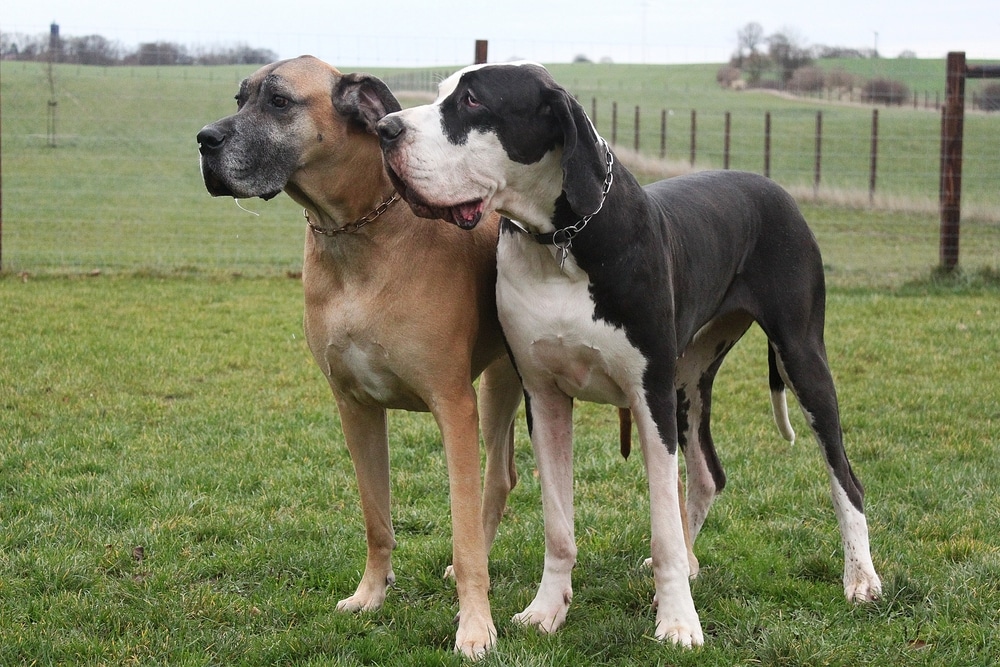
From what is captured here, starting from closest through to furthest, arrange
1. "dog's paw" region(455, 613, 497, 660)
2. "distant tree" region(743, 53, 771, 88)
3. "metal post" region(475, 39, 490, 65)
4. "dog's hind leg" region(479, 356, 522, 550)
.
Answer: "dog's paw" region(455, 613, 497, 660) < "dog's hind leg" region(479, 356, 522, 550) < "metal post" region(475, 39, 490, 65) < "distant tree" region(743, 53, 771, 88)

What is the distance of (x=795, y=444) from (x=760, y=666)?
8.84 ft

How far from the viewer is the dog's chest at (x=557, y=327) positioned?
3.48 meters

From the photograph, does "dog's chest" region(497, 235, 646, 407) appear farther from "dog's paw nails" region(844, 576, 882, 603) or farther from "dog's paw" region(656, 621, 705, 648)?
"dog's paw nails" region(844, 576, 882, 603)

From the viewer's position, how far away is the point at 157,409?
260 inches

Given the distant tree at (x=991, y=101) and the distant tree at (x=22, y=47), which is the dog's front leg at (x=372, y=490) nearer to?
the distant tree at (x=22, y=47)

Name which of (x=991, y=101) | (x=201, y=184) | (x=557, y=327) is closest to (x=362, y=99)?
(x=557, y=327)

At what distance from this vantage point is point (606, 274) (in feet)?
11.3

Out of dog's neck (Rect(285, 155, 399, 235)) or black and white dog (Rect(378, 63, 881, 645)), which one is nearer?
black and white dog (Rect(378, 63, 881, 645))

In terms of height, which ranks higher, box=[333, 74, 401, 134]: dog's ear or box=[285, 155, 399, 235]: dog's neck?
box=[333, 74, 401, 134]: dog's ear

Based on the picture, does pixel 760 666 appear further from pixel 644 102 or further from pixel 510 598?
pixel 644 102

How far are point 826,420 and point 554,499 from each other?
1190 mm

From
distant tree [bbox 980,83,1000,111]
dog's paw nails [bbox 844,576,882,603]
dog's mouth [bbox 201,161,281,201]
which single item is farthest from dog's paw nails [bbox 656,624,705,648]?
distant tree [bbox 980,83,1000,111]

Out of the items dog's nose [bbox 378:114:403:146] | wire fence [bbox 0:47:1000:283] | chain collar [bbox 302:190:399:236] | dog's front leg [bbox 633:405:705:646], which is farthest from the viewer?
wire fence [bbox 0:47:1000:283]

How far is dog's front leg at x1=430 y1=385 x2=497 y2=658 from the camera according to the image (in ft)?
11.9
